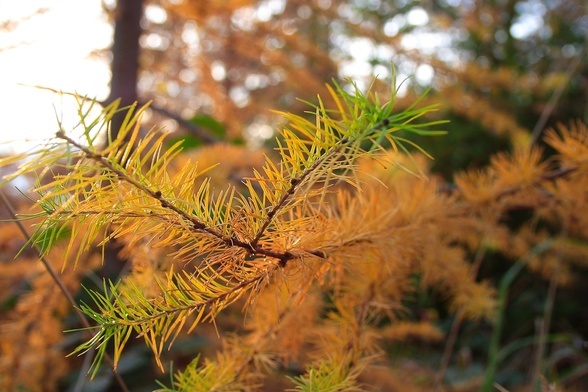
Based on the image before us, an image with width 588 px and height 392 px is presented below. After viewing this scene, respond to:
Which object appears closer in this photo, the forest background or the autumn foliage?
the autumn foliage

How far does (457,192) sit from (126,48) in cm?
80

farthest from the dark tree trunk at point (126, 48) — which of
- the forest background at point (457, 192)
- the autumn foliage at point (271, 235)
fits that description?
the autumn foliage at point (271, 235)

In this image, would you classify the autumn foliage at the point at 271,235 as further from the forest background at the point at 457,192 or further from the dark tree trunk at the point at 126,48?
the dark tree trunk at the point at 126,48

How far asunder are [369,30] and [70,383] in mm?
1196

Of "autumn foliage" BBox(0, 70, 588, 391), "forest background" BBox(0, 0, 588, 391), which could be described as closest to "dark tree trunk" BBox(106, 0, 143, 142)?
"forest background" BBox(0, 0, 588, 391)

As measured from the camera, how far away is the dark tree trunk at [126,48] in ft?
3.38

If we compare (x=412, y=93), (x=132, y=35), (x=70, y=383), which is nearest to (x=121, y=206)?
(x=70, y=383)

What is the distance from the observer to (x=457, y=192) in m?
0.51

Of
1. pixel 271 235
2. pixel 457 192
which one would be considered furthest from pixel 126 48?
pixel 271 235

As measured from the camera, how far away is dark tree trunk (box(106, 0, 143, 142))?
103 cm

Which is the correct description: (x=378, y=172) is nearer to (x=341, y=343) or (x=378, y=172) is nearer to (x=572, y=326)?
(x=341, y=343)

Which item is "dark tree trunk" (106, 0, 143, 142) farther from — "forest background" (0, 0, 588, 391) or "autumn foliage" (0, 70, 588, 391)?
"autumn foliage" (0, 70, 588, 391)

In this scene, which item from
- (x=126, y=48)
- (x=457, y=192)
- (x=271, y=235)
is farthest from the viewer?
(x=126, y=48)

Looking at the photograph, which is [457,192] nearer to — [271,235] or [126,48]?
[271,235]
